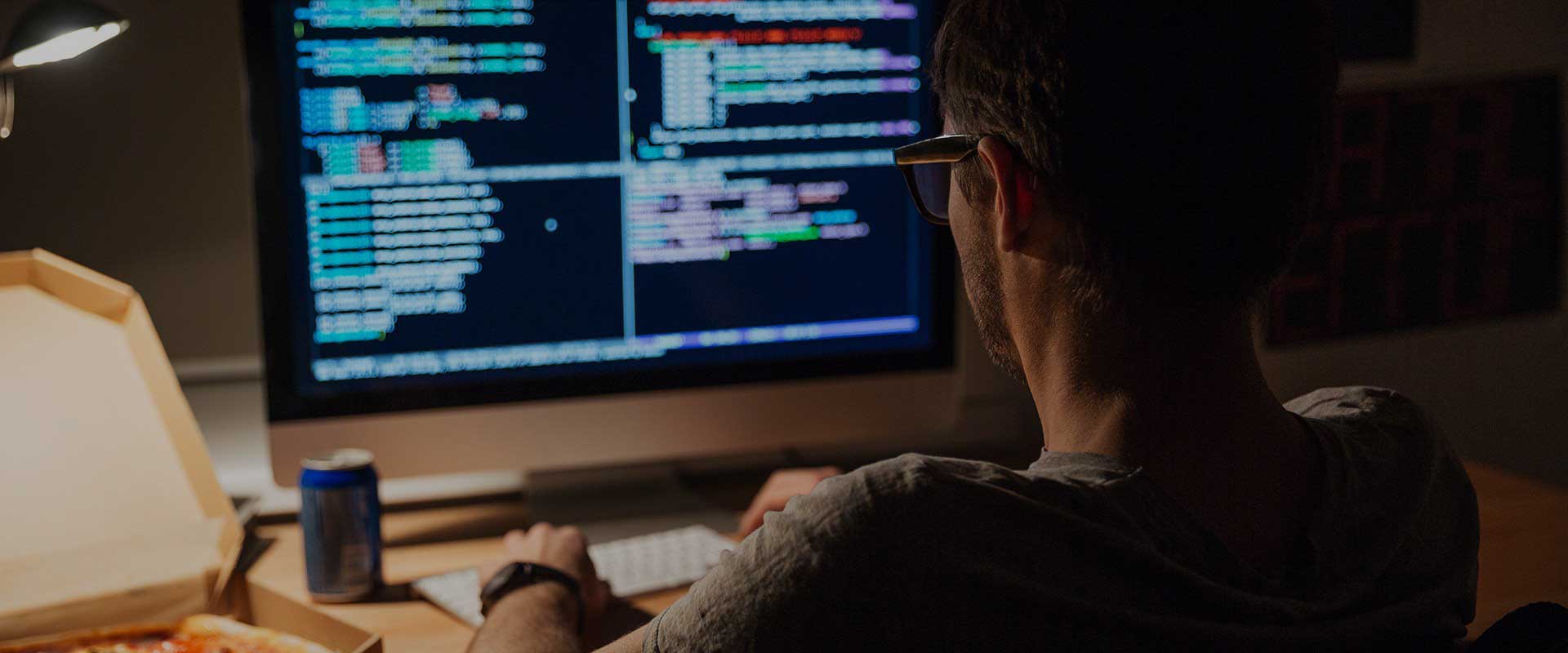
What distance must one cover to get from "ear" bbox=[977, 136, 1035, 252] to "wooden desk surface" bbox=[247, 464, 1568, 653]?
0.54 m

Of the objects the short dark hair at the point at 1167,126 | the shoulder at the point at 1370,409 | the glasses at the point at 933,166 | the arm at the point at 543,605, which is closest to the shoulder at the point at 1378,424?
the shoulder at the point at 1370,409

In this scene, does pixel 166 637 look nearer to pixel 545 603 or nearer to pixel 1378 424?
pixel 545 603

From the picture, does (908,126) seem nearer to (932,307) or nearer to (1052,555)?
(932,307)

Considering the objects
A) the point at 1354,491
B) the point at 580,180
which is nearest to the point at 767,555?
the point at 1354,491

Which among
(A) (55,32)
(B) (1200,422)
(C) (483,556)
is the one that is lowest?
(C) (483,556)

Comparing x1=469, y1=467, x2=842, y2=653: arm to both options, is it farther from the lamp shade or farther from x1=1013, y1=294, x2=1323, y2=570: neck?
the lamp shade

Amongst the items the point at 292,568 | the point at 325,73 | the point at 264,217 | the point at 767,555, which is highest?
the point at 325,73

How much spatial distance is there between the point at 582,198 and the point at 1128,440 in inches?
28.2

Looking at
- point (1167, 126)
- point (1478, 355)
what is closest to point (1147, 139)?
point (1167, 126)

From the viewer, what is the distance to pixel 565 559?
1112 mm

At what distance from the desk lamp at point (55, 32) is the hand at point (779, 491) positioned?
2.33 feet

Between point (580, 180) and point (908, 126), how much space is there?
35cm

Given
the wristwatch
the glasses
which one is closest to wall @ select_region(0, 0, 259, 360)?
the wristwatch

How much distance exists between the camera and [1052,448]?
30.0 inches
